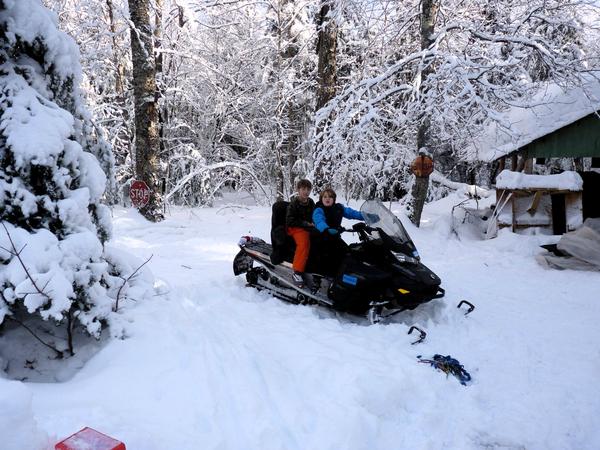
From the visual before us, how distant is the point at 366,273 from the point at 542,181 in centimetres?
702

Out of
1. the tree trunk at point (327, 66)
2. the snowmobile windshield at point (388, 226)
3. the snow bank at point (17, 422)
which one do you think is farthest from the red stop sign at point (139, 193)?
the snow bank at point (17, 422)

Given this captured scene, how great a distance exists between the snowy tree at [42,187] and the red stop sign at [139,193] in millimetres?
6528

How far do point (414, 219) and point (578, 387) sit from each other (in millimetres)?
7261

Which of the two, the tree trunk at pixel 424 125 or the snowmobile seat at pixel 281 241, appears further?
the tree trunk at pixel 424 125

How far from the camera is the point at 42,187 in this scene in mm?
3443

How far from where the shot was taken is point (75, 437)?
2.13m

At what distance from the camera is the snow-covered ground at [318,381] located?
9.05 feet

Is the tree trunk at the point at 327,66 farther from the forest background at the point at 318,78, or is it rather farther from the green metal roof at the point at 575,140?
the green metal roof at the point at 575,140

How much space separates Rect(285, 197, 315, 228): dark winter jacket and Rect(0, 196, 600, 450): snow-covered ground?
1.00m

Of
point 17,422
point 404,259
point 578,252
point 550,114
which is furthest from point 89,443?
point 550,114

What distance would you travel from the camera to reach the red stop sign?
1017 cm

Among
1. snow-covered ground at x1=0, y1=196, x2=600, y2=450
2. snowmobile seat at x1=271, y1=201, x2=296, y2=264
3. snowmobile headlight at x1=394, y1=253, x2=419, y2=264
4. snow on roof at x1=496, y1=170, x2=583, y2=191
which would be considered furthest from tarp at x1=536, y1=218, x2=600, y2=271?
snowmobile seat at x1=271, y1=201, x2=296, y2=264

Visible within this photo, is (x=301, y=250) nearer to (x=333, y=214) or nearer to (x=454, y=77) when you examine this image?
Result: (x=333, y=214)

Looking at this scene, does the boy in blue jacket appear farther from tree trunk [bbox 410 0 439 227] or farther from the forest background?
tree trunk [bbox 410 0 439 227]
